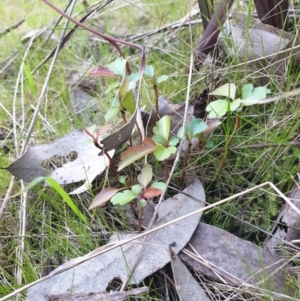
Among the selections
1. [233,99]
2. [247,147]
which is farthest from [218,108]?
[247,147]

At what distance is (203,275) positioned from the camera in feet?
2.52

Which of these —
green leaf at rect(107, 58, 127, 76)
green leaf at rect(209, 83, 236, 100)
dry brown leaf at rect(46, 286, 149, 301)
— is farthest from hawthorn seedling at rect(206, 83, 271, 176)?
dry brown leaf at rect(46, 286, 149, 301)

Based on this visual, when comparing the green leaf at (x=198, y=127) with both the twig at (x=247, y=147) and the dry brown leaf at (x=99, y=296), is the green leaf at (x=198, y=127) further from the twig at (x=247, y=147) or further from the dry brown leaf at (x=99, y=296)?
the dry brown leaf at (x=99, y=296)

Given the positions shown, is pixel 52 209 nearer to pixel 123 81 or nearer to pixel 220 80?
pixel 123 81

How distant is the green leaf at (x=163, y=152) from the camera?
0.79 m

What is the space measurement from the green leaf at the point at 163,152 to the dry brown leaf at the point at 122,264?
12 centimetres

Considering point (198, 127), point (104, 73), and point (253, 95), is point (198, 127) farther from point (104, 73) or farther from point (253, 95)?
point (104, 73)

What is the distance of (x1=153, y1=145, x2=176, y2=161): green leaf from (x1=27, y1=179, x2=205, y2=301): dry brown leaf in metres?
0.12

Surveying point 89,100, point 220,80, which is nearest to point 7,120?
point 89,100

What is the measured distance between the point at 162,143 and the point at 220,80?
29cm

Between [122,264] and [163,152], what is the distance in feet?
0.72

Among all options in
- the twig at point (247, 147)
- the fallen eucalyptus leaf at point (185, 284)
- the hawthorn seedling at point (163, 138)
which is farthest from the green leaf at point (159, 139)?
the fallen eucalyptus leaf at point (185, 284)

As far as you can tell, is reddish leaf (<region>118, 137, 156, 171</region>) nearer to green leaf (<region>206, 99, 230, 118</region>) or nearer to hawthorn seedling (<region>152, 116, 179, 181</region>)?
hawthorn seedling (<region>152, 116, 179, 181</region>)

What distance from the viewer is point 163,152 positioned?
2.64 feet
